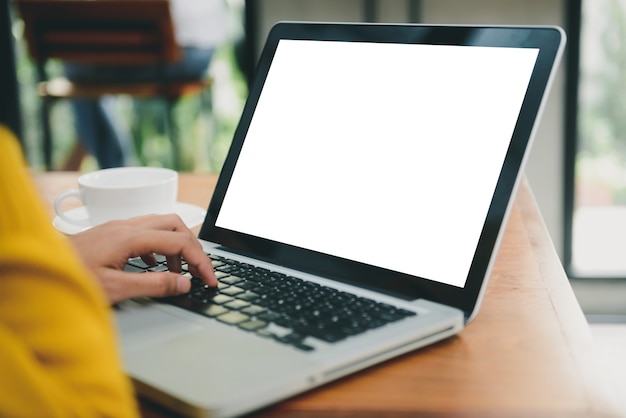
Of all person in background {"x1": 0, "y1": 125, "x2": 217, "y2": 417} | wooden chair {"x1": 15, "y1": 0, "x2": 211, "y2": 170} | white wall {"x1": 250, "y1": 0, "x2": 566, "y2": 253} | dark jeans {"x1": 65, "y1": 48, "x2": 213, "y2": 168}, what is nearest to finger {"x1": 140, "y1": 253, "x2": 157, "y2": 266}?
person in background {"x1": 0, "y1": 125, "x2": 217, "y2": 417}

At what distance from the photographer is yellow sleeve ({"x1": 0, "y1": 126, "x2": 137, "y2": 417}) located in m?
0.39

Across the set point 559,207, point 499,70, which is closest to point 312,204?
point 499,70

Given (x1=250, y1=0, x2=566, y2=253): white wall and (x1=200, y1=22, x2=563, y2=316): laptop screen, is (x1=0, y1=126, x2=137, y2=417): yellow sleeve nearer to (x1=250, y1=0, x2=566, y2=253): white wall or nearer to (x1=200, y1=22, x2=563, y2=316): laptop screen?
(x1=200, y1=22, x2=563, y2=316): laptop screen

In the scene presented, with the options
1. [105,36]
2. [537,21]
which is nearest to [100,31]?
[105,36]

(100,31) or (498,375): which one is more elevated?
(100,31)

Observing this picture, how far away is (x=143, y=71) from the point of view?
104 inches

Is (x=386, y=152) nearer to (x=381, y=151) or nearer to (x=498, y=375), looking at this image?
(x=381, y=151)

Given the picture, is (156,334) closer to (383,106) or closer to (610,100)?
(383,106)

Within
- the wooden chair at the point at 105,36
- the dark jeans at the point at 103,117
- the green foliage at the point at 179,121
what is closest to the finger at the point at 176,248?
the wooden chair at the point at 105,36

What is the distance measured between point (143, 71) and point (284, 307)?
7.13 feet

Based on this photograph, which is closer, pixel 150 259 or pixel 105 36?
pixel 150 259

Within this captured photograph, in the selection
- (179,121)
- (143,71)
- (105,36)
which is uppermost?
(105,36)

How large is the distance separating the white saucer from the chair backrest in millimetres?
1586

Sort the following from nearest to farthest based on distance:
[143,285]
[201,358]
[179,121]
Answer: [201,358] → [143,285] → [179,121]
